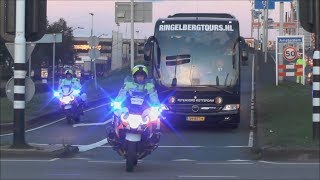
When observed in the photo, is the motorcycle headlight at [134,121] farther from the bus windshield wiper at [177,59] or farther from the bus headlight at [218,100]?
the bus windshield wiper at [177,59]

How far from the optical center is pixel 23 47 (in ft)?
43.6

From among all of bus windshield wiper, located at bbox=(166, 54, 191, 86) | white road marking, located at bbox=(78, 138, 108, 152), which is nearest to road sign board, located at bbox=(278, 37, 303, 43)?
bus windshield wiper, located at bbox=(166, 54, 191, 86)

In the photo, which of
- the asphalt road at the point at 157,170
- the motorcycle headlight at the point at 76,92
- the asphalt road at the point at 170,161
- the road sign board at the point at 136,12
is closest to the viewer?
the asphalt road at the point at 157,170

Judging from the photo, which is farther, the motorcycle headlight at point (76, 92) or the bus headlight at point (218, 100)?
the motorcycle headlight at point (76, 92)

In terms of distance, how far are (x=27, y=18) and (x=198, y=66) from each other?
251 inches

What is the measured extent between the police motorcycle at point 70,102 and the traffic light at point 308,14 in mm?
9773

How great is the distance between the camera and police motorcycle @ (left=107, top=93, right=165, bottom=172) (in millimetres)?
10773

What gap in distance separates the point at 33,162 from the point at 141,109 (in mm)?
2592

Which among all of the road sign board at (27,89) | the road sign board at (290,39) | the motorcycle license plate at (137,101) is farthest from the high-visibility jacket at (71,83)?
the road sign board at (290,39)

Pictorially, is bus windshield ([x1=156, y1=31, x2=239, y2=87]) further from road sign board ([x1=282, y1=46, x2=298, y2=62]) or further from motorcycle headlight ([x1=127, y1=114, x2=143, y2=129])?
road sign board ([x1=282, y1=46, x2=298, y2=62])

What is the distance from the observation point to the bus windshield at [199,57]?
1819 cm

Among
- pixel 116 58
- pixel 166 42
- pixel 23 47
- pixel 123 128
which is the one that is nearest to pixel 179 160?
pixel 123 128

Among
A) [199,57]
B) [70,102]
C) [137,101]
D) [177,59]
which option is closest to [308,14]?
[137,101]

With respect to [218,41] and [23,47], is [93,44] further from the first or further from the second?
[23,47]
